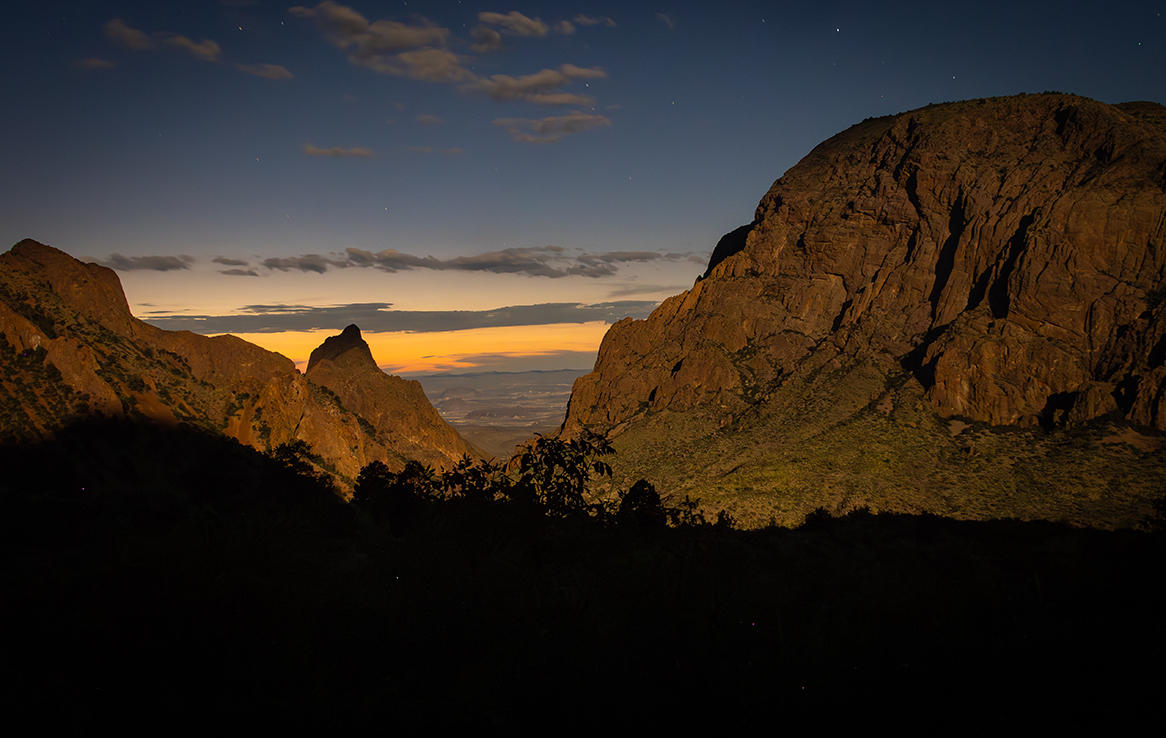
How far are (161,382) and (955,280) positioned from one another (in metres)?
148

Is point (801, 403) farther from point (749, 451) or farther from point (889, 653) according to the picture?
point (889, 653)

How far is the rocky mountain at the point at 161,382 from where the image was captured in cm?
6116

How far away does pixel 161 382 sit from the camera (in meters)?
84.2

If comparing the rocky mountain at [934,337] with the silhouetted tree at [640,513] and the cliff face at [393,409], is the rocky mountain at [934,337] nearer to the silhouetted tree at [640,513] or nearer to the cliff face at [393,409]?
the cliff face at [393,409]

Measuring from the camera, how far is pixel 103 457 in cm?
5400

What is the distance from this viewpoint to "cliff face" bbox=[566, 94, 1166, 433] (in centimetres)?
10412

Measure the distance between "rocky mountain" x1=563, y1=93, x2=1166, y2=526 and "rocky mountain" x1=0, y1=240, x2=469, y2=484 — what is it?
51.0m

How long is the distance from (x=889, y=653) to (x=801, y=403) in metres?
107

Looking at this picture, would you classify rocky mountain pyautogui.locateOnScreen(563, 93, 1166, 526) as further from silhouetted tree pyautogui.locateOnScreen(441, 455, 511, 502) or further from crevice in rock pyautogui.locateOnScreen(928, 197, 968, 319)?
silhouetted tree pyautogui.locateOnScreen(441, 455, 511, 502)

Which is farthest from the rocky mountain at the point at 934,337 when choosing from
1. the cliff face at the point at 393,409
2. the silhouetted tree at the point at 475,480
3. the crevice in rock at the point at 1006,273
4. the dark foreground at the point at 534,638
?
the dark foreground at the point at 534,638

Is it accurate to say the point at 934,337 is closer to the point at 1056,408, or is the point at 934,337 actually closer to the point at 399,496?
the point at 1056,408

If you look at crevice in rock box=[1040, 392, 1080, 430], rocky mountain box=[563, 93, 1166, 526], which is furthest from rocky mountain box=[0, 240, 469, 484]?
crevice in rock box=[1040, 392, 1080, 430]

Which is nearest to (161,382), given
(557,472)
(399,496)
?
(399,496)

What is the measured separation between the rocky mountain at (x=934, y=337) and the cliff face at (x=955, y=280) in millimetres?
433
